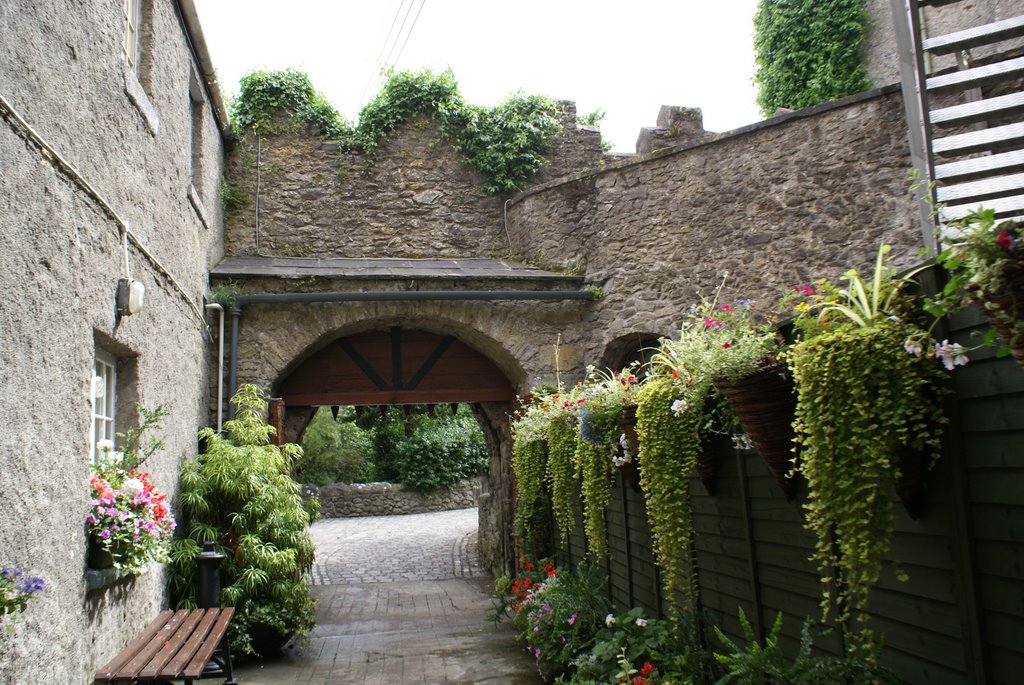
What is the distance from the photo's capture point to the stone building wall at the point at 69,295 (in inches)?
122

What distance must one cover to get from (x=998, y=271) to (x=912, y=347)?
0.53m

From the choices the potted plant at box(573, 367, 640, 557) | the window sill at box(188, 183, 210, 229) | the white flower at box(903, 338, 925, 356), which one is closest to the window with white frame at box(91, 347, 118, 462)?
the window sill at box(188, 183, 210, 229)

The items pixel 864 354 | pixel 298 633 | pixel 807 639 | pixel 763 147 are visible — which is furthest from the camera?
pixel 763 147

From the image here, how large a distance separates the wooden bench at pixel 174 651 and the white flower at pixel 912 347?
3.24 metres

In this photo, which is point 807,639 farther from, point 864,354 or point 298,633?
point 298,633

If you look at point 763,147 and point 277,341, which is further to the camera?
point 277,341

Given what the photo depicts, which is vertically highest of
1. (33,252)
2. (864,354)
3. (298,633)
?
(33,252)

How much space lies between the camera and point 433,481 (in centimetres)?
2066

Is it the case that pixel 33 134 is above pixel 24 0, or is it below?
below

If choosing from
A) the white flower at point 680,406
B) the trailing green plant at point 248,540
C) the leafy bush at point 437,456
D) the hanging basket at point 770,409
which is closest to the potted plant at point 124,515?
the trailing green plant at point 248,540

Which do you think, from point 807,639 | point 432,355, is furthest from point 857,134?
point 807,639

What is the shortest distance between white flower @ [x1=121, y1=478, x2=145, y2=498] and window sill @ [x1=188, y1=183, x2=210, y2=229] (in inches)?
124

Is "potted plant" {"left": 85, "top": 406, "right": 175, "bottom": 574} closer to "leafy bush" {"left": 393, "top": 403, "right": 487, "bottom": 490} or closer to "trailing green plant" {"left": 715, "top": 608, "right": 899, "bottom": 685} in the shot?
"trailing green plant" {"left": 715, "top": 608, "right": 899, "bottom": 685}

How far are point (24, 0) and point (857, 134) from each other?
20.5 ft
